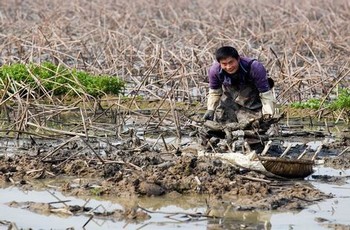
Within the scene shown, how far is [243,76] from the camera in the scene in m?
10.3

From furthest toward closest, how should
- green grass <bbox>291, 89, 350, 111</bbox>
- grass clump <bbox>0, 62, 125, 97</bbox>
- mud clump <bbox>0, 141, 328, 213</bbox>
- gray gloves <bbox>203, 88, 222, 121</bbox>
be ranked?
grass clump <bbox>0, 62, 125, 97</bbox> < green grass <bbox>291, 89, 350, 111</bbox> < gray gloves <bbox>203, 88, 222, 121</bbox> < mud clump <bbox>0, 141, 328, 213</bbox>

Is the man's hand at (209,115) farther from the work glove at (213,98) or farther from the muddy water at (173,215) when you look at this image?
the muddy water at (173,215)

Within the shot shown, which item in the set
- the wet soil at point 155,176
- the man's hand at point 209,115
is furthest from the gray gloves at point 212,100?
the wet soil at point 155,176

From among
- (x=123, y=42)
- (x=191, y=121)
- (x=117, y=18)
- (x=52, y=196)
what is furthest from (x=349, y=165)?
(x=117, y=18)

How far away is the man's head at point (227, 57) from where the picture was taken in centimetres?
981

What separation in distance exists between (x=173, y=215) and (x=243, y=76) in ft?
10.1

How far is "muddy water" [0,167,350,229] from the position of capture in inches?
285

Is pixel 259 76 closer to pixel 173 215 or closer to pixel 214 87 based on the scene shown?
pixel 214 87

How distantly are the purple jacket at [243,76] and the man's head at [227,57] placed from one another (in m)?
0.20

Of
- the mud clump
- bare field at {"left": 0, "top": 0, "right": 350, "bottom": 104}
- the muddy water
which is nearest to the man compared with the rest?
the mud clump

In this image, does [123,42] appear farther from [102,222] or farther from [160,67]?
[102,222]

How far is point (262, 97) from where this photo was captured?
10.3 meters

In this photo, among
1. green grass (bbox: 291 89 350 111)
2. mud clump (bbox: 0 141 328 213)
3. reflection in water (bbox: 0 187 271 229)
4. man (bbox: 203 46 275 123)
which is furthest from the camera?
green grass (bbox: 291 89 350 111)

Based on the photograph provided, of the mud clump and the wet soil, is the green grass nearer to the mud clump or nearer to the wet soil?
the wet soil
